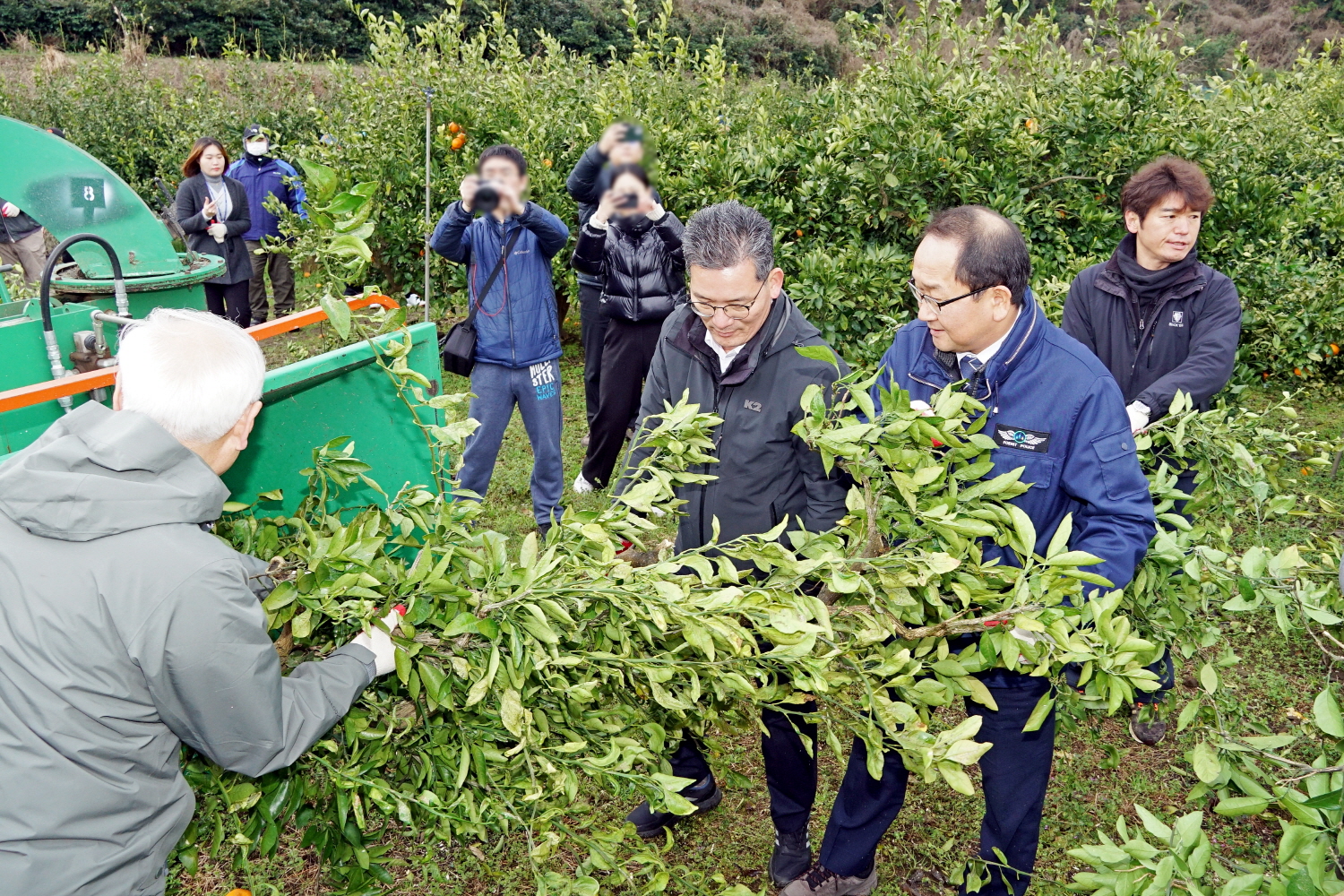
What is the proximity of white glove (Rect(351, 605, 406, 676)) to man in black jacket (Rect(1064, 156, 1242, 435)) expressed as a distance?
95.2 inches

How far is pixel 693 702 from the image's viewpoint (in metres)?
1.95

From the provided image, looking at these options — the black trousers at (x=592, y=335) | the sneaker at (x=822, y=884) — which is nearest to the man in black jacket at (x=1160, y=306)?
the sneaker at (x=822, y=884)

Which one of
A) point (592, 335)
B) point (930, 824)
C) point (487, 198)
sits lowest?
point (930, 824)

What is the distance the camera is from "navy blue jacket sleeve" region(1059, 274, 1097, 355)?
3510 millimetres

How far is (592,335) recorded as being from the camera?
5.78 m

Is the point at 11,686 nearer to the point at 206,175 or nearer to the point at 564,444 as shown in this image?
the point at 564,444

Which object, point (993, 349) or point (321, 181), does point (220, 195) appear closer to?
point (321, 181)

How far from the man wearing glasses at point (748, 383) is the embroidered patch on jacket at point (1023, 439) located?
409 millimetres

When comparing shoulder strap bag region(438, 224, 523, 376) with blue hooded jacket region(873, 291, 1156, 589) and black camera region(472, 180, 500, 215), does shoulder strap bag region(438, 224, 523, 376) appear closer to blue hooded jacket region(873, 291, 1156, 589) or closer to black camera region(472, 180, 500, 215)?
blue hooded jacket region(873, 291, 1156, 589)

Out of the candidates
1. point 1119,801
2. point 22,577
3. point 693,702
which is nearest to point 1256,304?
point 1119,801

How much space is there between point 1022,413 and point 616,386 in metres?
3.28

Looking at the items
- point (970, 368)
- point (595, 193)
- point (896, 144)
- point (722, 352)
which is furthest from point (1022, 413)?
point (896, 144)

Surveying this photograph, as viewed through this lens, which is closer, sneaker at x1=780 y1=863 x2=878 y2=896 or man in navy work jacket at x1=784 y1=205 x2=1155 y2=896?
man in navy work jacket at x1=784 y1=205 x2=1155 y2=896

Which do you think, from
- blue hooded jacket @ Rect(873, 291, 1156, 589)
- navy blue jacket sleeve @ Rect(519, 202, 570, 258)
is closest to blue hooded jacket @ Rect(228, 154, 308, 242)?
navy blue jacket sleeve @ Rect(519, 202, 570, 258)
